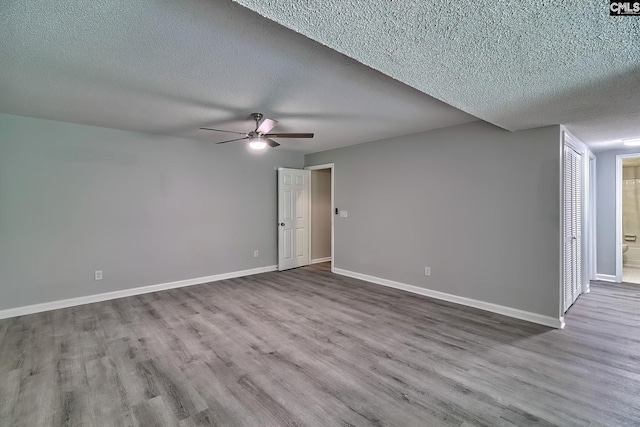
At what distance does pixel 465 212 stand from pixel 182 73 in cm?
362

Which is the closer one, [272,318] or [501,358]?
[501,358]

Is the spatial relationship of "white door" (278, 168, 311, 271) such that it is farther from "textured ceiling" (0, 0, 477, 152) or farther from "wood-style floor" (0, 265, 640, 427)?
"wood-style floor" (0, 265, 640, 427)

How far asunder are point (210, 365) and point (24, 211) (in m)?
3.24

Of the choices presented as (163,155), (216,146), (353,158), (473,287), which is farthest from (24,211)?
(473,287)

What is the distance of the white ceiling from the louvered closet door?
1.50ft

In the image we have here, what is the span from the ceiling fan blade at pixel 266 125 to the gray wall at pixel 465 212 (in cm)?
227

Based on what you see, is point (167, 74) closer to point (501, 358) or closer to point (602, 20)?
point (602, 20)

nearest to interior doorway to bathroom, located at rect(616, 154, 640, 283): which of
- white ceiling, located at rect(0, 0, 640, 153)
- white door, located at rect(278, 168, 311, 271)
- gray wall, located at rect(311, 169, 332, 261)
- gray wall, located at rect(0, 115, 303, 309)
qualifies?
white ceiling, located at rect(0, 0, 640, 153)

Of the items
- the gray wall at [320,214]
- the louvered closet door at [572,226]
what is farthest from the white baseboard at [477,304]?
the gray wall at [320,214]

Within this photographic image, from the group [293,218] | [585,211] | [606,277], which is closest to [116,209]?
[293,218]

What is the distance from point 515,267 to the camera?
138 inches

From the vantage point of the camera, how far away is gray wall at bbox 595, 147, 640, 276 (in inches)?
190

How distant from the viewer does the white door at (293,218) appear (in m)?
5.91

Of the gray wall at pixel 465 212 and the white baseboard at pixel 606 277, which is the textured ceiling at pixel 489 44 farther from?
the white baseboard at pixel 606 277
